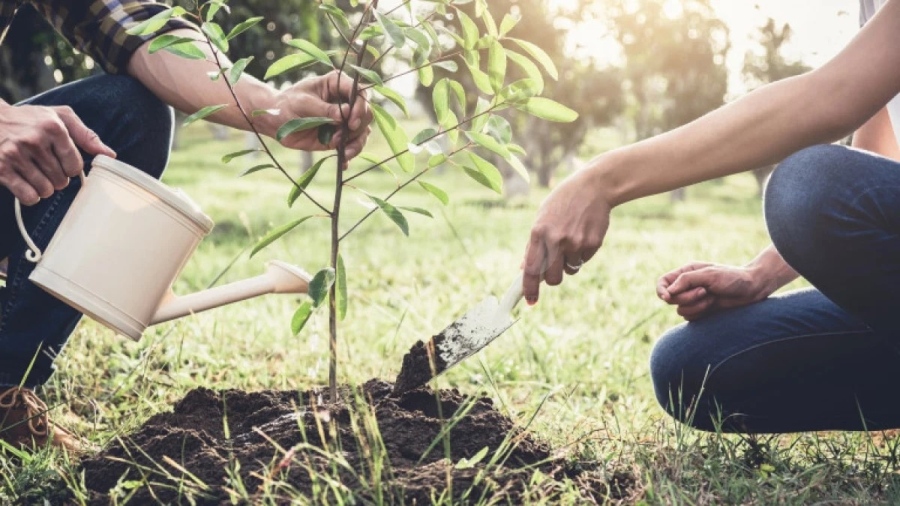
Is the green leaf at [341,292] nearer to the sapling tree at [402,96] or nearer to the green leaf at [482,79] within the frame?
the sapling tree at [402,96]

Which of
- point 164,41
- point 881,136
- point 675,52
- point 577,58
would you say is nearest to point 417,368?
point 164,41

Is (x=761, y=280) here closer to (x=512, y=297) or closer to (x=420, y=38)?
(x=512, y=297)

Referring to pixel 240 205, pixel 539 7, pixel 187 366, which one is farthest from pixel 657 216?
pixel 187 366

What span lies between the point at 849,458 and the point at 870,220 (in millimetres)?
622

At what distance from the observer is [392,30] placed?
4.95 feet

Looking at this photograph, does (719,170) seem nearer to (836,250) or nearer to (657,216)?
(836,250)

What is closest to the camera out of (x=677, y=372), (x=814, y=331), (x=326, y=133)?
(x=326, y=133)

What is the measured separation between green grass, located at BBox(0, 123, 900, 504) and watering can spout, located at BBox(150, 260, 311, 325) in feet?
0.58

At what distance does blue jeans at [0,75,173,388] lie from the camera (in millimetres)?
2099

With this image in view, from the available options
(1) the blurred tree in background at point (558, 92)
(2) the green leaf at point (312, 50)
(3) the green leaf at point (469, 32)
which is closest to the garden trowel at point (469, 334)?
(3) the green leaf at point (469, 32)

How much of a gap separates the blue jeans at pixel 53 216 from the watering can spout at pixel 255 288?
0.49m

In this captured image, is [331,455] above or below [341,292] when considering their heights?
below

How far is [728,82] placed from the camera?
86.7 ft

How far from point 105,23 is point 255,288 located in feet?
3.03
